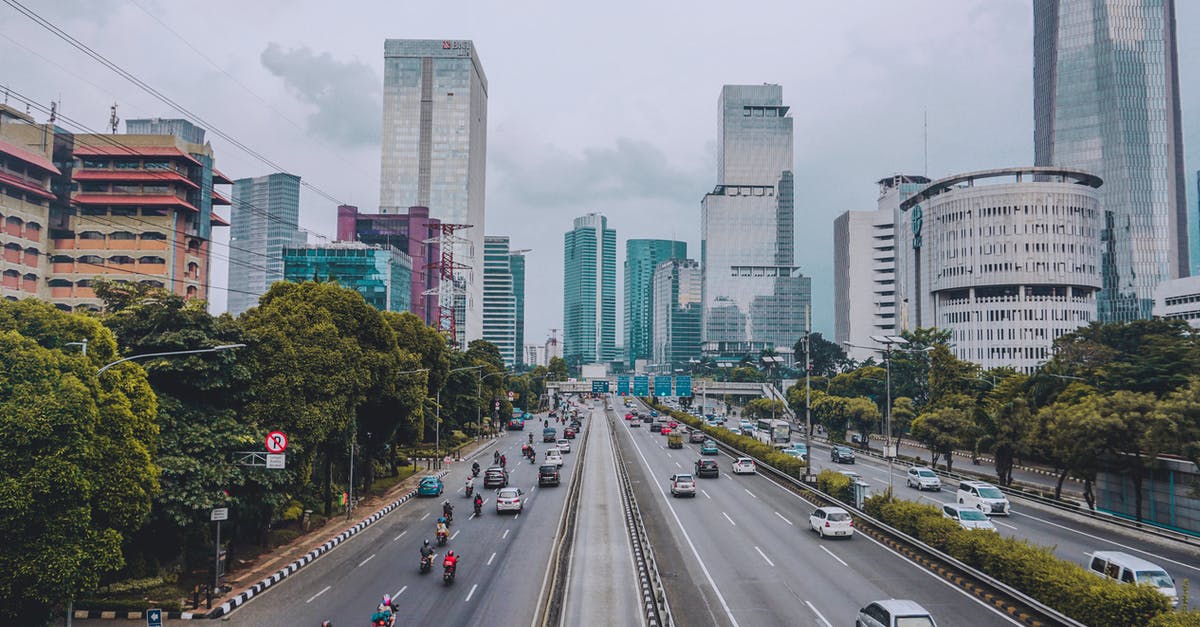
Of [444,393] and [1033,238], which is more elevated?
[1033,238]

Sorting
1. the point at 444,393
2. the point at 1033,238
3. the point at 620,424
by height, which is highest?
the point at 1033,238

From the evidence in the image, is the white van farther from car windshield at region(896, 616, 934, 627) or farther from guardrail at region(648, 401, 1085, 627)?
car windshield at region(896, 616, 934, 627)

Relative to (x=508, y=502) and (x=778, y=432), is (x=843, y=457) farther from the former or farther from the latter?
(x=508, y=502)

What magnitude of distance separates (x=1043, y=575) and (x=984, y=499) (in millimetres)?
20681

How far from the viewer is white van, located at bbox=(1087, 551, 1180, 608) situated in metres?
20.6

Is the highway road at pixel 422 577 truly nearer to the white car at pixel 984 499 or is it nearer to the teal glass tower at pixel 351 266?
the white car at pixel 984 499

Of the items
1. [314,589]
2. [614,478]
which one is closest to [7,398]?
[314,589]

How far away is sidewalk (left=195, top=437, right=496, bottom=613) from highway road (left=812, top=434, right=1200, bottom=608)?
92.5 feet

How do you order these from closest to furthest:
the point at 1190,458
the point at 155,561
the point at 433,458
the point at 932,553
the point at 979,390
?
the point at 155,561 < the point at 932,553 < the point at 1190,458 < the point at 433,458 < the point at 979,390

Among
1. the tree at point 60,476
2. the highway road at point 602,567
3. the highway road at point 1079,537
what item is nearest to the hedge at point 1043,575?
the highway road at point 1079,537

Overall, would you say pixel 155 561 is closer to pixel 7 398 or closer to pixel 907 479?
pixel 7 398

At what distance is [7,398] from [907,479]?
56.0m

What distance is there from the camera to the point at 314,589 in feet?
84.4

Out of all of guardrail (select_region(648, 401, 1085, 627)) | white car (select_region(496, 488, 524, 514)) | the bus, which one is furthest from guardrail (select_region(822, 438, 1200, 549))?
white car (select_region(496, 488, 524, 514))
